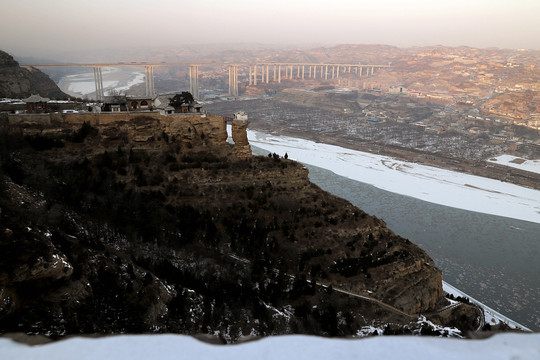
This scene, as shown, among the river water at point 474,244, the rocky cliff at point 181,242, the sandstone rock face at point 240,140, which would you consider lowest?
the river water at point 474,244

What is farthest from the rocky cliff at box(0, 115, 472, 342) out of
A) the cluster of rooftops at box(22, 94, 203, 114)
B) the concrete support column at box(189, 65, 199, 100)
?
the concrete support column at box(189, 65, 199, 100)

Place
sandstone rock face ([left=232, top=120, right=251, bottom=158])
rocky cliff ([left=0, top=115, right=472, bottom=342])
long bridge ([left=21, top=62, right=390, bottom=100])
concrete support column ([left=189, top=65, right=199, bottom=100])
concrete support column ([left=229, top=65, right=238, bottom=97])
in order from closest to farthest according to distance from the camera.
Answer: rocky cliff ([left=0, top=115, right=472, bottom=342])
sandstone rock face ([left=232, top=120, right=251, bottom=158])
long bridge ([left=21, top=62, right=390, bottom=100])
concrete support column ([left=189, top=65, right=199, bottom=100])
concrete support column ([left=229, top=65, right=238, bottom=97])

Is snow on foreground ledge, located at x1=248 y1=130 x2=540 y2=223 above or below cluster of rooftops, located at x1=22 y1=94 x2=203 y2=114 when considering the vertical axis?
below

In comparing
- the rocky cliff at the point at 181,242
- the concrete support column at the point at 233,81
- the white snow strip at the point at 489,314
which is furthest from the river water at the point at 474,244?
the concrete support column at the point at 233,81

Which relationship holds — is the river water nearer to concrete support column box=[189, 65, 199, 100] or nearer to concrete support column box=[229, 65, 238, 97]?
concrete support column box=[189, 65, 199, 100]

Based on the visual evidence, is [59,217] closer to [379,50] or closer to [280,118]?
[280,118]

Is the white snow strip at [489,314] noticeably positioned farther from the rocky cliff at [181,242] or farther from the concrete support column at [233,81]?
the concrete support column at [233,81]
